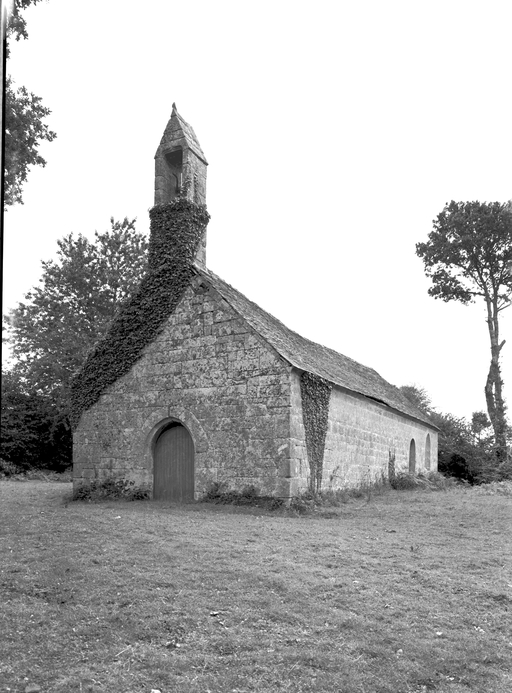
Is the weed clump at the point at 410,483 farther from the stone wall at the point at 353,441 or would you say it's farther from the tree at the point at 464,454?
the tree at the point at 464,454

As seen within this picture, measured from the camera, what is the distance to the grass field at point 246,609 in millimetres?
5375

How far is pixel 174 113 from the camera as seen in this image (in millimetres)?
19297

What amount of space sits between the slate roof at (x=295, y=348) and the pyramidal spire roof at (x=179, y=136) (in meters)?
3.86

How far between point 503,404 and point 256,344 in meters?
25.7

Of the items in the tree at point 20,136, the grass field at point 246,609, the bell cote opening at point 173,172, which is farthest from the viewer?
the bell cote opening at point 173,172

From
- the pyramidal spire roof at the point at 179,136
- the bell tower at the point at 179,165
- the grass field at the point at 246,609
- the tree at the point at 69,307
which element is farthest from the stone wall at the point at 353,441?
the tree at the point at 69,307

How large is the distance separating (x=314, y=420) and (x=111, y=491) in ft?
19.4

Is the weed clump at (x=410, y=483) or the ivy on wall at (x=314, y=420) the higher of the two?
the ivy on wall at (x=314, y=420)

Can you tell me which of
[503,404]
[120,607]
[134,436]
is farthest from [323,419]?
[503,404]

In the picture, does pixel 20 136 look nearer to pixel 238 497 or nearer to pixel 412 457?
pixel 238 497

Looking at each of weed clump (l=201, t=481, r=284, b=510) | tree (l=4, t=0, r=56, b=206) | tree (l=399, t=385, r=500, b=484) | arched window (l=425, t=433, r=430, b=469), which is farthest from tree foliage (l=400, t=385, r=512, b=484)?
tree (l=4, t=0, r=56, b=206)

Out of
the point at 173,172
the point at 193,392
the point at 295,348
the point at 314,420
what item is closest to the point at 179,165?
the point at 173,172

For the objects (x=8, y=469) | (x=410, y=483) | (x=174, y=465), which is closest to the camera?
(x=174, y=465)

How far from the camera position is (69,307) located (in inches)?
1437
